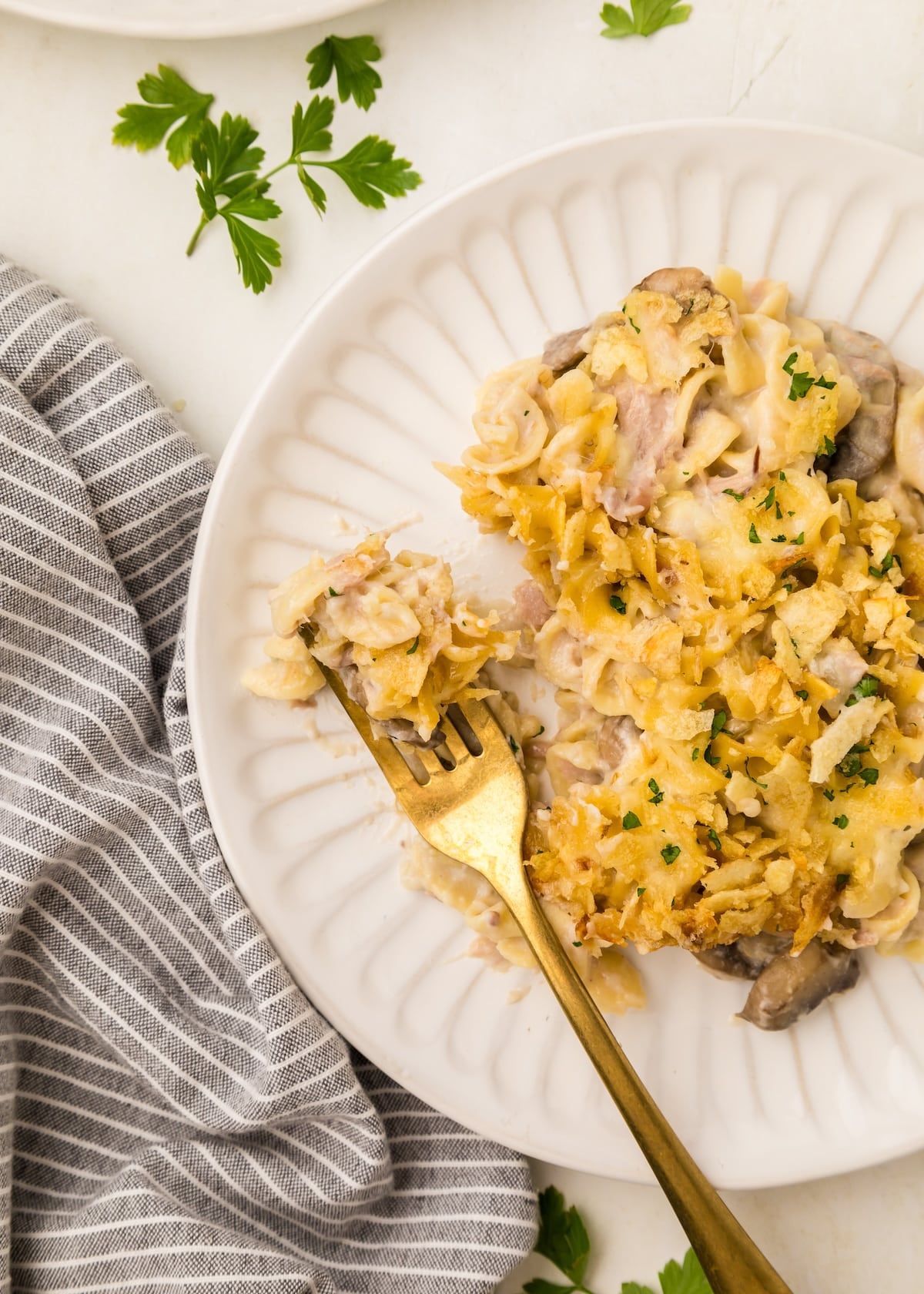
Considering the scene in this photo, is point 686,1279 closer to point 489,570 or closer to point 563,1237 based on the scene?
point 563,1237

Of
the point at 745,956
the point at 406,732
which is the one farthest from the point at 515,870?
the point at 745,956

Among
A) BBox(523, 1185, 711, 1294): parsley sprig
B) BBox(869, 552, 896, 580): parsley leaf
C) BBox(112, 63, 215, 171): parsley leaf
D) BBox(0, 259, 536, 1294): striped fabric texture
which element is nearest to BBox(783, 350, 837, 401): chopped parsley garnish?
BBox(869, 552, 896, 580): parsley leaf

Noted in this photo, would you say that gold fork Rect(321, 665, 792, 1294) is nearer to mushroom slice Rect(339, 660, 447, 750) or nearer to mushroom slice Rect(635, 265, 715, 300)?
mushroom slice Rect(339, 660, 447, 750)

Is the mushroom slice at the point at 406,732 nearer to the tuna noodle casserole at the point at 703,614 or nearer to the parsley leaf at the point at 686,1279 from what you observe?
the tuna noodle casserole at the point at 703,614

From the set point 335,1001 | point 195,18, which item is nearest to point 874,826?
point 335,1001

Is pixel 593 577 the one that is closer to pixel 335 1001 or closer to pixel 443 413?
pixel 443 413

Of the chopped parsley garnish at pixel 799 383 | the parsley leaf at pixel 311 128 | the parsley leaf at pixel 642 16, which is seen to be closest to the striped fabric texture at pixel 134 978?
the parsley leaf at pixel 311 128
